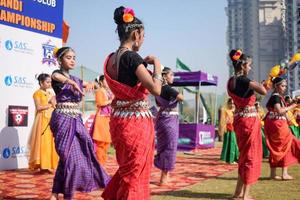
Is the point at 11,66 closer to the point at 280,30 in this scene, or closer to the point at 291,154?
the point at 291,154

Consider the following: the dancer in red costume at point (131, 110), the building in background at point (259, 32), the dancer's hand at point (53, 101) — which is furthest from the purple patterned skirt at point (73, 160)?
the building in background at point (259, 32)

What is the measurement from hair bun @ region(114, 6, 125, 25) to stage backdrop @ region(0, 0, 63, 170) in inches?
186

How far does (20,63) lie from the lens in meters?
7.46

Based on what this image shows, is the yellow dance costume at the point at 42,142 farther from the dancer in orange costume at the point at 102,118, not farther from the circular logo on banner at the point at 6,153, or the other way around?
the dancer in orange costume at the point at 102,118

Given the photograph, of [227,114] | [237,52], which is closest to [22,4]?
[237,52]

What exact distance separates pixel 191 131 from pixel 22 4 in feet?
21.4

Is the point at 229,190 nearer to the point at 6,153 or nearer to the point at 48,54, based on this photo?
the point at 6,153

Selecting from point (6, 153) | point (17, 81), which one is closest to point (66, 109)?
point (6, 153)

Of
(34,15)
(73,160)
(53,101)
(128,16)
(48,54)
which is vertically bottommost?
(73,160)

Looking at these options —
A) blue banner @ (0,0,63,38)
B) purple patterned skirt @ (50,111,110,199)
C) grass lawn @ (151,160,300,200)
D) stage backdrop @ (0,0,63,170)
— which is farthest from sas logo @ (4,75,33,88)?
grass lawn @ (151,160,300,200)

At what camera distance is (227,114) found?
950 cm

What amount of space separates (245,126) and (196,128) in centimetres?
742

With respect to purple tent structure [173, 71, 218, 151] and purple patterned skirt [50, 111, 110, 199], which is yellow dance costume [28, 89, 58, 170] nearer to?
purple patterned skirt [50, 111, 110, 199]

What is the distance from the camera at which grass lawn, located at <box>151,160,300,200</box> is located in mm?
4746
